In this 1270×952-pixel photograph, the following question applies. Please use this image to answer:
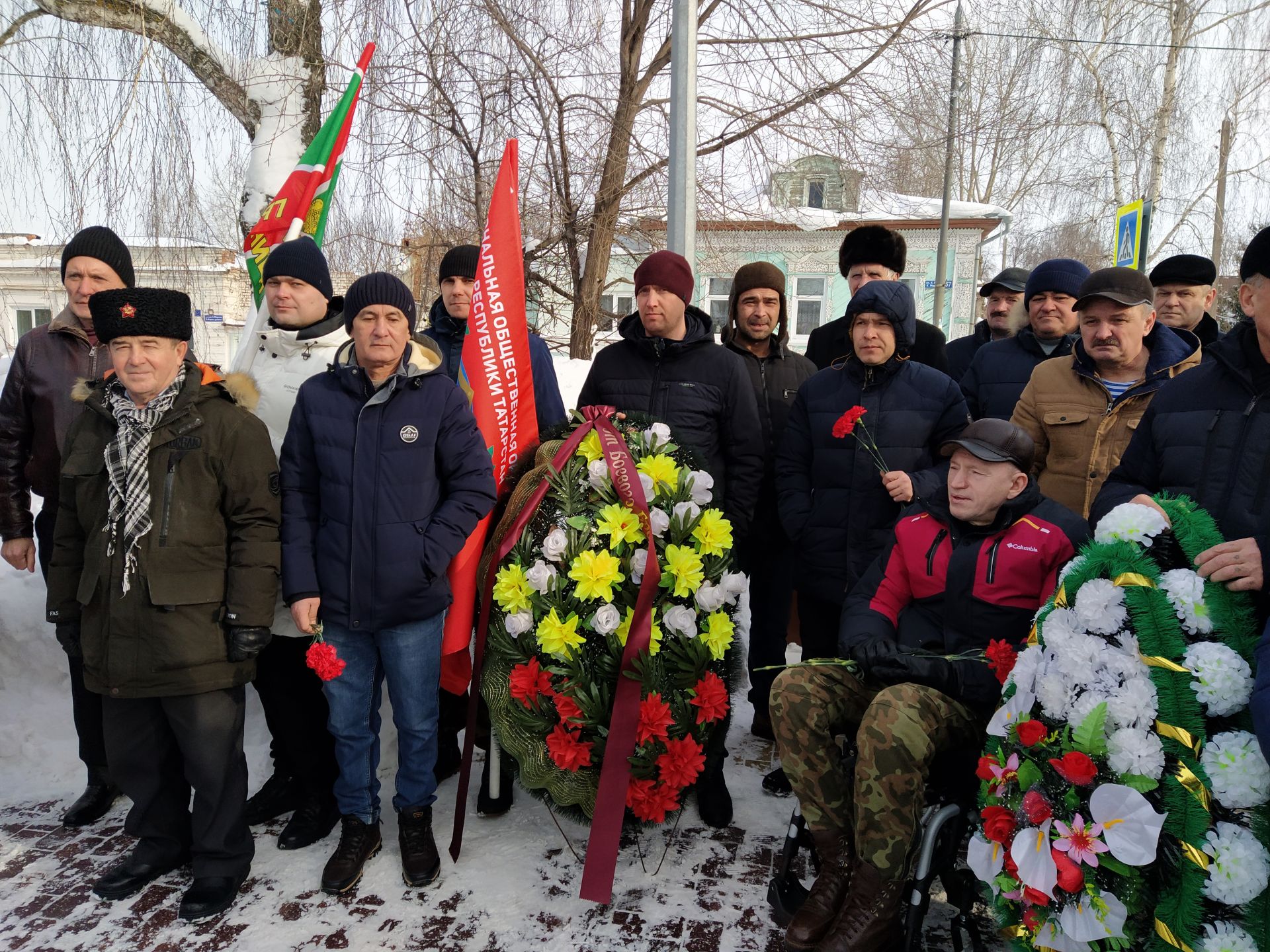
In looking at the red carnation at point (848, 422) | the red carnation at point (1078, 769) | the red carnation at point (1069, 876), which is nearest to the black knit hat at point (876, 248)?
the red carnation at point (848, 422)

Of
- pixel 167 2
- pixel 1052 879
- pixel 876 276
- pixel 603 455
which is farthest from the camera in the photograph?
pixel 167 2

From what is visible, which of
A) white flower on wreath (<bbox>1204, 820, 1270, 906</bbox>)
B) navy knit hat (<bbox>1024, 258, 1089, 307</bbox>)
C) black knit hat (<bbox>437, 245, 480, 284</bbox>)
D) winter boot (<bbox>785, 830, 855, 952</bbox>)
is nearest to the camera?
white flower on wreath (<bbox>1204, 820, 1270, 906</bbox>)

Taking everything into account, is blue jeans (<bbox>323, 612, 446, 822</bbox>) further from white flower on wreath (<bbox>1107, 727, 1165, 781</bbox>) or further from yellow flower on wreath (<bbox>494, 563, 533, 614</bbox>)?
white flower on wreath (<bbox>1107, 727, 1165, 781</bbox>)

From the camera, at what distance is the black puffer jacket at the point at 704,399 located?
11.8 feet

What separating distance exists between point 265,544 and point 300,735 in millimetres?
909

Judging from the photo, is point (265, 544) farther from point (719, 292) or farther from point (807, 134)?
point (719, 292)

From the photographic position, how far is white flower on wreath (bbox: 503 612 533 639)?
2928 millimetres

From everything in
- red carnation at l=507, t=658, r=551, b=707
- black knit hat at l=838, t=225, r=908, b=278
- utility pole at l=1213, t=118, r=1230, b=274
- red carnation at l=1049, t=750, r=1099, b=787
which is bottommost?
red carnation at l=507, t=658, r=551, b=707

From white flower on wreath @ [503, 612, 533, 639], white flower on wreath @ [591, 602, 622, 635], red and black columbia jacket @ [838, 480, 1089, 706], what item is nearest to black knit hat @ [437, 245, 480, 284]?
white flower on wreath @ [503, 612, 533, 639]

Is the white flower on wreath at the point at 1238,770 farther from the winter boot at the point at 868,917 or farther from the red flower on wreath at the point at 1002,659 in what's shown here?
the winter boot at the point at 868,917

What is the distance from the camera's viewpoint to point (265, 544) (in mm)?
2896

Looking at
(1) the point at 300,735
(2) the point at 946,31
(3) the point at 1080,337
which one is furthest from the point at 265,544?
(2) the point at 946,31

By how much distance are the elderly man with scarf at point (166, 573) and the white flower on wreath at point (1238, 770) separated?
276 centimetres

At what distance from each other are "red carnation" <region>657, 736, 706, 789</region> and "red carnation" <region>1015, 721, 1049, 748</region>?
3.73 ft
